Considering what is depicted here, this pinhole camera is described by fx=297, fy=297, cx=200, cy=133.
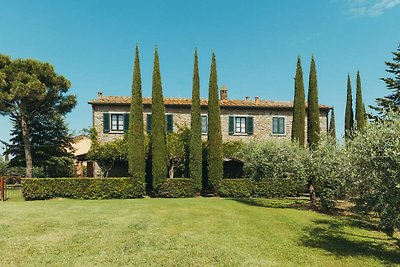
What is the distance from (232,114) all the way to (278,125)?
440 cm

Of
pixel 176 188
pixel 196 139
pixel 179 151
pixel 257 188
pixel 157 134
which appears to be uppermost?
pixel 157 134

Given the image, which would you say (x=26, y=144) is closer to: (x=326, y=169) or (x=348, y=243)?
(x=326, y=169)

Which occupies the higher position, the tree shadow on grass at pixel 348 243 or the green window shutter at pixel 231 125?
the green window shutter at pixel 231 125

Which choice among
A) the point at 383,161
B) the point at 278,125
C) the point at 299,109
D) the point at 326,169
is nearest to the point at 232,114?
the point at 278,125

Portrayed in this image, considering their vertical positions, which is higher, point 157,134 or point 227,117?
point 227,117

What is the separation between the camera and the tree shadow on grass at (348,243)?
9.23 meters

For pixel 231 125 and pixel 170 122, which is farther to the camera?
pixel 231 125

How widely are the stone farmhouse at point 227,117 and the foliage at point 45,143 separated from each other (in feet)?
26.9

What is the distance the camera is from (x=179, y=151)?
74.5 ft

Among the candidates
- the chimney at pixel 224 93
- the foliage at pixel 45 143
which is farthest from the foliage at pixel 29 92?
the chimney at pixel 224 93

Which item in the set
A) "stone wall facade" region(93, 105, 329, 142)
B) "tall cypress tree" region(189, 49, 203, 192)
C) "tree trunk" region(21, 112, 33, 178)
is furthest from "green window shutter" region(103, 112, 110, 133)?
"tree trunk" region(21, 112, 33, 178)

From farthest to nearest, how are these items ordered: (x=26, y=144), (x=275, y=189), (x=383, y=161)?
(x=26, y=144) < (x=275, y=189) < (x=383, y=161)

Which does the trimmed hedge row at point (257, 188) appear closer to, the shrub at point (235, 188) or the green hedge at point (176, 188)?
the shrub at point (235, 188)

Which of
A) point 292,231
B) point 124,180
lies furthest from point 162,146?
point 292,231
